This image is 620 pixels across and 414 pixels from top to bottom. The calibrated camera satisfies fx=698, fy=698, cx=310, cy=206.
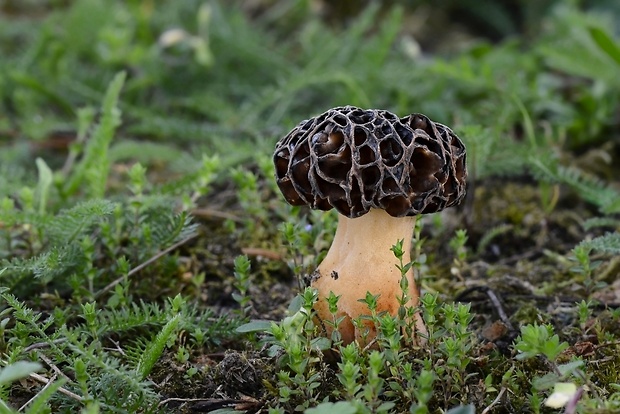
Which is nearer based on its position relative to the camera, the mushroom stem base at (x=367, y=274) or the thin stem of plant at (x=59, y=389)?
the thin stem of plant at (x=59, y=389)

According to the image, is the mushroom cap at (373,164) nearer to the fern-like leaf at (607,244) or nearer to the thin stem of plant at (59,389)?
the fern-like leaf at (607,244)

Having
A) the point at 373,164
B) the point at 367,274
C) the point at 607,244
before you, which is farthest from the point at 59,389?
the point at 607,244

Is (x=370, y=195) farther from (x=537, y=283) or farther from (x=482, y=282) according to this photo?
(x=537, y=283)

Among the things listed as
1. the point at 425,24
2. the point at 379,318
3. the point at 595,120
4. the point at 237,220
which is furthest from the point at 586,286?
the point at 425,24

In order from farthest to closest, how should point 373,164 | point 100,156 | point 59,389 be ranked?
1. point 100,156
2. point 373,164
3. point 59,389

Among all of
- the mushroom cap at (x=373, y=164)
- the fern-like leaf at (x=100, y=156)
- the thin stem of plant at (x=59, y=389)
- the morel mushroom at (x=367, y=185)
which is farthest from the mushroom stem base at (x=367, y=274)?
the fern-like leaf at (x=100, y=156)

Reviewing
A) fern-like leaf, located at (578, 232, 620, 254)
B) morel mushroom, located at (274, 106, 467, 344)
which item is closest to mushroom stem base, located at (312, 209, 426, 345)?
morel mushroom, located at (274, 106, 467, 344)

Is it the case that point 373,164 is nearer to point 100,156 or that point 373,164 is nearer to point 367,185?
point 367,185
